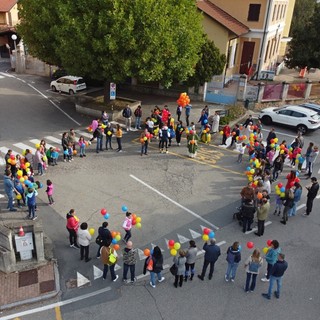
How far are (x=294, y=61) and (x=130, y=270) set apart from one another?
1049 inches

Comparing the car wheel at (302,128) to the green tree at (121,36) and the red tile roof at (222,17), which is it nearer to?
the green tree at (121,36)

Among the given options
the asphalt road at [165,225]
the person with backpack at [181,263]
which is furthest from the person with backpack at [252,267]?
the person with backpack at [181,263]

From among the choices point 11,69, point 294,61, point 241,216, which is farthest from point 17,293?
point 11,69

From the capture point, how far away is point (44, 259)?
11.6 m

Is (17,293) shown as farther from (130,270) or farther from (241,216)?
(241,216)

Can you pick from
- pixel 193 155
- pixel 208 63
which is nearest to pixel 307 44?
pixel 208 63

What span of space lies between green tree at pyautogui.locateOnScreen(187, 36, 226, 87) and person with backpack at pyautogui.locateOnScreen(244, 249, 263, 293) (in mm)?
18537

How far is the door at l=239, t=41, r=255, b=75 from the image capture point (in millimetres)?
33875

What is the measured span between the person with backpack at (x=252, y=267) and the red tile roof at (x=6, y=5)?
43.7 m

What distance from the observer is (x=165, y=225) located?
13617mm

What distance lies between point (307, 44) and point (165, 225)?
23.5m

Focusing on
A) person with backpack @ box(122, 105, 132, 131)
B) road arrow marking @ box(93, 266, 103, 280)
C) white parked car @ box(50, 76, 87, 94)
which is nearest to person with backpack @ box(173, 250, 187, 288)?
road arrow marking @ box(93, 266, 103, 280)

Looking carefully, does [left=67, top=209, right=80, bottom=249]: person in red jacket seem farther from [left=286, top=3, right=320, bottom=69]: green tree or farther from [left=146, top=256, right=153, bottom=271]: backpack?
[left=286, top=3, right=320, bottom=69]: green tree

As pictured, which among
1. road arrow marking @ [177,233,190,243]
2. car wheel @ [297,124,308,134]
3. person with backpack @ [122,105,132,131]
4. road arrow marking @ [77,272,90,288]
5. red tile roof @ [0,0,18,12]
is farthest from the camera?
red tile roof @ [0,0,18,12]
